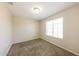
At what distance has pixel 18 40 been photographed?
5824 millimetres

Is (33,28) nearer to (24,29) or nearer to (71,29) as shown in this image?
→ (24,29)

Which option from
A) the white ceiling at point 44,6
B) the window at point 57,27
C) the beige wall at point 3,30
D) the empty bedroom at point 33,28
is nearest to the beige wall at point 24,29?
the empty bedroom at point 33,28

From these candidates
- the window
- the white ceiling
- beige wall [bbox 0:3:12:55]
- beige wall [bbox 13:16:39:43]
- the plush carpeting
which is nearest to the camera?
beige wall [bbox 0:3:12:55]

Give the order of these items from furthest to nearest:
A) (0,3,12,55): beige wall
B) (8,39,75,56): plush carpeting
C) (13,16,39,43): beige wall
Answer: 1. (13,16,39,43): beige wall
2. (8,39,75,56): plush carpeting
3. (0,3,12,55): beige wall

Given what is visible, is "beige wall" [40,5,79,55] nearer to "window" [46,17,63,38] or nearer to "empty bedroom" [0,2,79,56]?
"empty bedroom" [0,2,79,56]

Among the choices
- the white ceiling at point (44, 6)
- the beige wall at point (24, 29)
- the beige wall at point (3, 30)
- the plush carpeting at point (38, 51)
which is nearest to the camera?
the beige wall at point (3, 30)

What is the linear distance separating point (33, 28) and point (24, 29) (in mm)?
998

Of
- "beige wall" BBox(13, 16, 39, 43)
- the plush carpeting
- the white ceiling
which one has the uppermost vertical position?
the white ceiling

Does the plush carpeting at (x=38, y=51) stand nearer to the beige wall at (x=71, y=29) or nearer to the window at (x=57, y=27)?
the beige wall at (x=71, y=29)

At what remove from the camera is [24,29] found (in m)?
6.25

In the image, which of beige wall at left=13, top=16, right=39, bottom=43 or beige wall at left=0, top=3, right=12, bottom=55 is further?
beige wall at left=13, top=16, right=39, bottom=43

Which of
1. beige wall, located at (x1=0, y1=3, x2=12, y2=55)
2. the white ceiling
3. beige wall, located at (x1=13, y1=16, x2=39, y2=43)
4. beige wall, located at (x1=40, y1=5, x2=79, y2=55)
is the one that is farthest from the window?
beige wall, located at (x1=0, y1=3, x2=12, y2=55)

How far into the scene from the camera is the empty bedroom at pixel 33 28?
118 inches

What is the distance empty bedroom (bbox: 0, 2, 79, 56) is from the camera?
3.00 m
